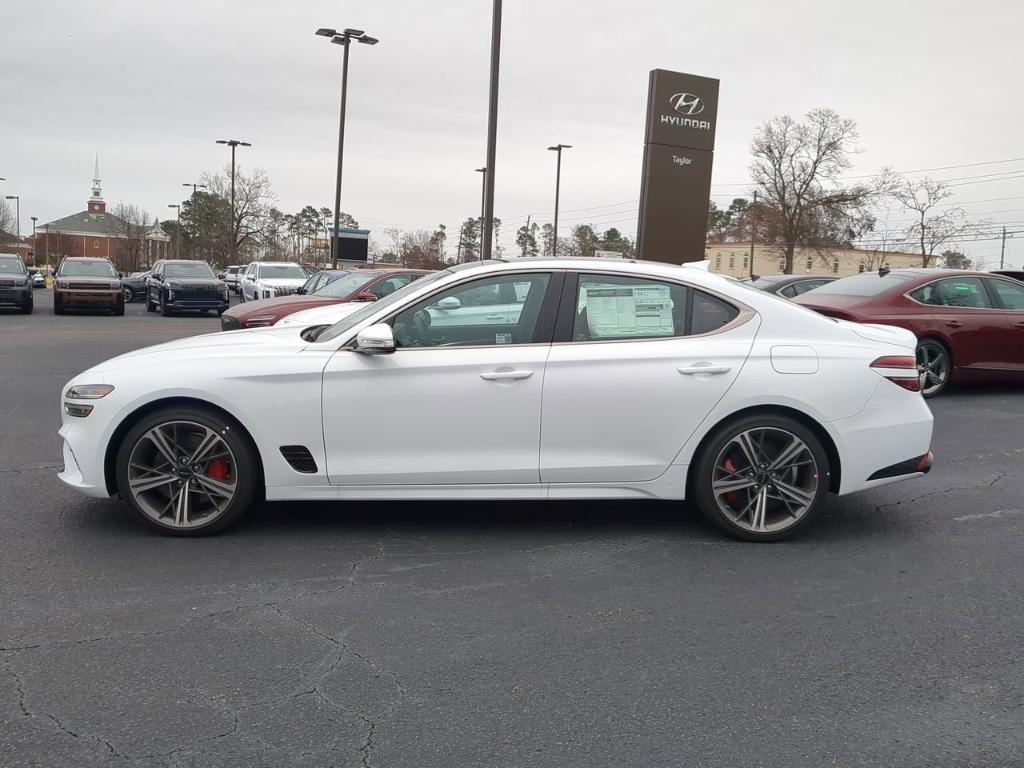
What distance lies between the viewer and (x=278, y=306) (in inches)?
479

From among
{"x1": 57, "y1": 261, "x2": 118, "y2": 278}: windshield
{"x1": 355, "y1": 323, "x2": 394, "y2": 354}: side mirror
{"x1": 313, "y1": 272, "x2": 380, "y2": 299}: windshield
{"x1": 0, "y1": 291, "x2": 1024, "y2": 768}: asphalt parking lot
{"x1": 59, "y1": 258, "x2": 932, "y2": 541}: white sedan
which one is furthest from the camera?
{"x1": 57, "y1": 261, "x2": 118, "y2": 278}: windshield

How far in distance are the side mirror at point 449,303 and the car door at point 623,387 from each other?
1.89ft

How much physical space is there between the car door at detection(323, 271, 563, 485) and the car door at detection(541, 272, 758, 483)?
116mm

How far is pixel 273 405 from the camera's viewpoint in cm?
471

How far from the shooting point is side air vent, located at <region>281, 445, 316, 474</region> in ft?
15.6

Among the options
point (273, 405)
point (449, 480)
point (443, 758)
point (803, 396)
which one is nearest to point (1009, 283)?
point (803, 396)

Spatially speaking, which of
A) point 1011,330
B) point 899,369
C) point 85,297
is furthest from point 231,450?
point 85,297

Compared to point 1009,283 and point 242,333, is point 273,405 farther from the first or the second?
point 1009,283

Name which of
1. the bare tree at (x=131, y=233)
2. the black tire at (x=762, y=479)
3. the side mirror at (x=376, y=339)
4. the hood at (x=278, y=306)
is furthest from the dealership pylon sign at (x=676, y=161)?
the bare tree at (x=131, y=233)

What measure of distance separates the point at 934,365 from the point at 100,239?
510 ft

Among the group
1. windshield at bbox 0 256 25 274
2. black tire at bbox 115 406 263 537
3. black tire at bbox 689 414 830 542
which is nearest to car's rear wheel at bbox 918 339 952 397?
black tire at bbox 689 414 830 542

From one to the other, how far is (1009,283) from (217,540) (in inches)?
386

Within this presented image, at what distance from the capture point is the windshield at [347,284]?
14070 mm

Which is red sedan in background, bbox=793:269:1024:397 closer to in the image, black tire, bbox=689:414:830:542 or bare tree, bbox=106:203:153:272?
black tire, bbox=689:414:830:542
